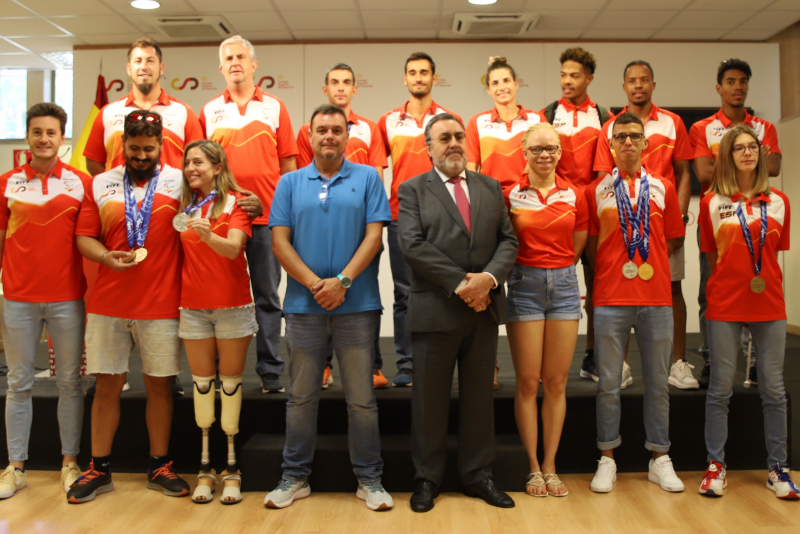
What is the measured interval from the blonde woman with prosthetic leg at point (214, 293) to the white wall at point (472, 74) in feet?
12.2

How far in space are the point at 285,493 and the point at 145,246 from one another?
1.28 m

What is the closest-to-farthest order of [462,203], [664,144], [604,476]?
[462,203] → [604,476] → [664,144]

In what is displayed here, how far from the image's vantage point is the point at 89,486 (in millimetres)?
2766

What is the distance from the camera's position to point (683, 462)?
10.3ft

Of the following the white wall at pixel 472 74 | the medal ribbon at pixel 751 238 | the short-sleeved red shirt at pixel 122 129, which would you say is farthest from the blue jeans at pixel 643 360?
the white wall at pixel 472 74

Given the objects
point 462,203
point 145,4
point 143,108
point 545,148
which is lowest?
point 462,203

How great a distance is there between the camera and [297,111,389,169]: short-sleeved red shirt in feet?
10.9

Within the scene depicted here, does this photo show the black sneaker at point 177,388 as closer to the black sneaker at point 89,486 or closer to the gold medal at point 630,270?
the black sneaker at point 89,486

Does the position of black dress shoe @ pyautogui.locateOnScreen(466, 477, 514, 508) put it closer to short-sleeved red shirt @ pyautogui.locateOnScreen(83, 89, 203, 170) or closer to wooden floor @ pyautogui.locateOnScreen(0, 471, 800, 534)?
wooden floor @ pyautogui.locateOnScreen(0, 471, 800, 534)

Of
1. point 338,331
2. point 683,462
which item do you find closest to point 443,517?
point 338,331

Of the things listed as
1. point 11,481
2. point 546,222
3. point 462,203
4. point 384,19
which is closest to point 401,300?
point 462,203

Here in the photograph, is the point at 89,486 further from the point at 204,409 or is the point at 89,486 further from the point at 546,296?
the point at 546,296

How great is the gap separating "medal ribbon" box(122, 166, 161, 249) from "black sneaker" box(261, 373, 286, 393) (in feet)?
3.12

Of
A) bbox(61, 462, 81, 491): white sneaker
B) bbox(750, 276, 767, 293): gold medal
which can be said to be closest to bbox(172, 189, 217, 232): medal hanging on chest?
bbox(61, 462, 81, 491): white sneaker
